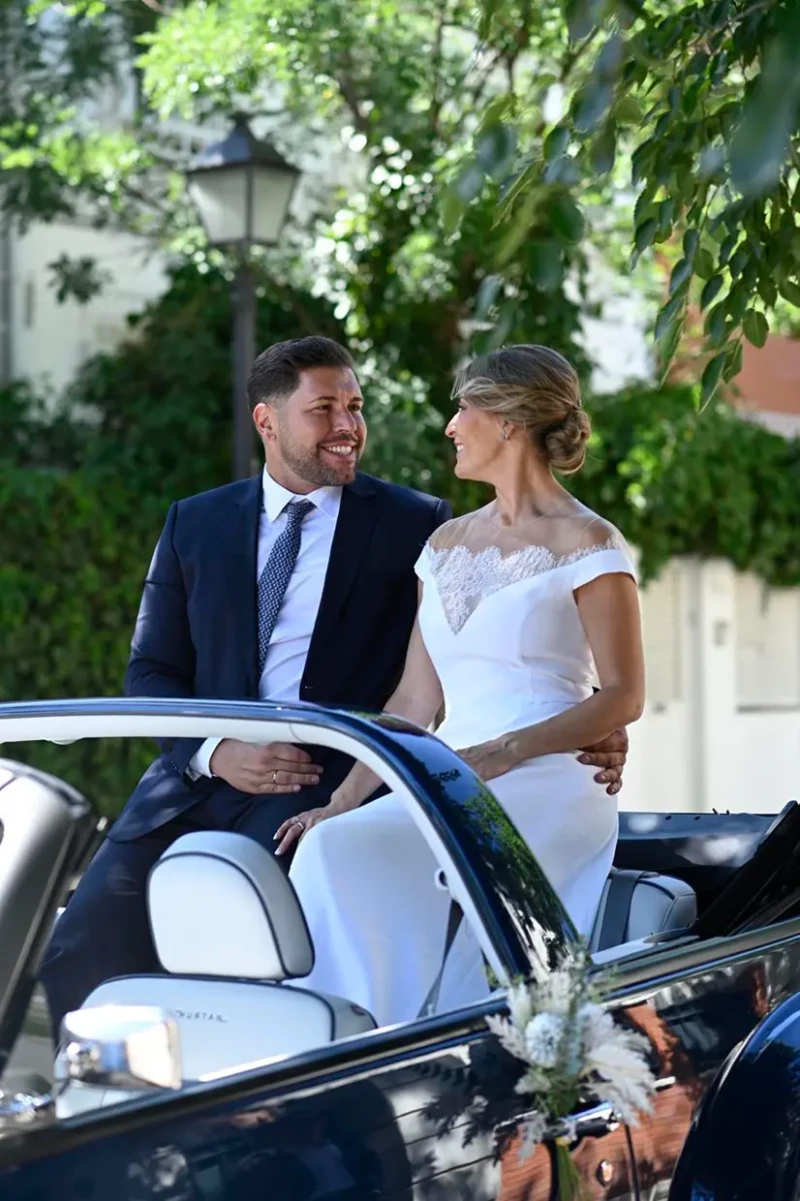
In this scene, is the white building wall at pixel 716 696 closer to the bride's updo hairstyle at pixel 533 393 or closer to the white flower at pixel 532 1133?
the bride's updo hairstyle at pixel 533 393

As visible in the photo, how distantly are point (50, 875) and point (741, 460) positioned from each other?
12.7 meters

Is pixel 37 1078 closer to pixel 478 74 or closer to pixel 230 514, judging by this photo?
pixel 230 514

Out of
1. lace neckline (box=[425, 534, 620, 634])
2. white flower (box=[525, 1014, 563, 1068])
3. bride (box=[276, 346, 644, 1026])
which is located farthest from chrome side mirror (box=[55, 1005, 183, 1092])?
lace neckline (box=[425, 534, 620, 634])

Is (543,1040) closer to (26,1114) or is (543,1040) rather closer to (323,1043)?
(323,1043)

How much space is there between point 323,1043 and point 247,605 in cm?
211

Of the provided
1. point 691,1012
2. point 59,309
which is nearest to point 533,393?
point 691,1012

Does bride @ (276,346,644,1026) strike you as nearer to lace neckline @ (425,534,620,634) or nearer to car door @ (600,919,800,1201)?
lace neckline @ (425,534,620,634)

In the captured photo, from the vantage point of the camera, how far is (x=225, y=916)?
8.08 ft

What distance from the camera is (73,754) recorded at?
409 inches

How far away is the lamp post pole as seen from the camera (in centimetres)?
944

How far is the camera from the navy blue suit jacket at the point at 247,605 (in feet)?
14.8

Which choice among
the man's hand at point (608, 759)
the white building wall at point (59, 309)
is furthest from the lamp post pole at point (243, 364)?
the man's hand at point (608, 759)

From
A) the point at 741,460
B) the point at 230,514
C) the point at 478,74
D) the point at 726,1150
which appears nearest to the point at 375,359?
the point at 478,74

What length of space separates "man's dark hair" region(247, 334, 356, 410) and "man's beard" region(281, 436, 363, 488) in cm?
12
